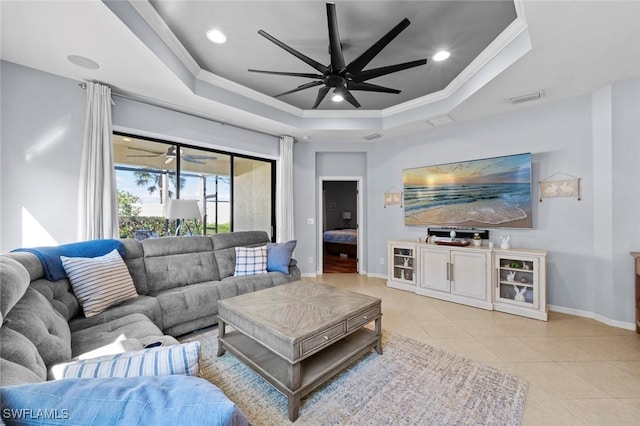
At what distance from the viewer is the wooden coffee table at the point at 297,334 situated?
1686 millimetres

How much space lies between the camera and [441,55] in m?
2.91

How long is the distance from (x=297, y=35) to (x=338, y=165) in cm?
310

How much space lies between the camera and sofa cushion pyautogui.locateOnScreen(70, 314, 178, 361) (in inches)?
65.4

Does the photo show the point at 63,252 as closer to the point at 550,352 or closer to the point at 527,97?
the point at 550,352

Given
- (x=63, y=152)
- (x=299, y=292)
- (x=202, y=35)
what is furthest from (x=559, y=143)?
(x=63, y=152)

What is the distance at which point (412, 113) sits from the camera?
4.23 meters

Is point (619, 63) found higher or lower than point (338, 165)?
higher

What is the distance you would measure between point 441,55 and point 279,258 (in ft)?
10.2

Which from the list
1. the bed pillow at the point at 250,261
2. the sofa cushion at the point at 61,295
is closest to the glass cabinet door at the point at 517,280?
the bed pillow at the point at 250,261

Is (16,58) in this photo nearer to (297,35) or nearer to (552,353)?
(297,35)

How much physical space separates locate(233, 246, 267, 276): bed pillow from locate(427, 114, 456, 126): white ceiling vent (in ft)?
10.8

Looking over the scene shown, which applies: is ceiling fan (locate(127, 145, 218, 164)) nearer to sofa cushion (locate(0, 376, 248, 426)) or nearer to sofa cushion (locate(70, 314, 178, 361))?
sofa cushion (locate(70, 314, 178, 361))

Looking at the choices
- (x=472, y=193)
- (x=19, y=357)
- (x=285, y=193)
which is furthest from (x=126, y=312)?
(x=472, y=193)

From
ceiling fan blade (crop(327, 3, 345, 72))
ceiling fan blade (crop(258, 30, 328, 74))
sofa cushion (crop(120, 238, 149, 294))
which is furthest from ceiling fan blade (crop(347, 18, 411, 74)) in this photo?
sofa cushion (crop(120, 238, 149, 294))
